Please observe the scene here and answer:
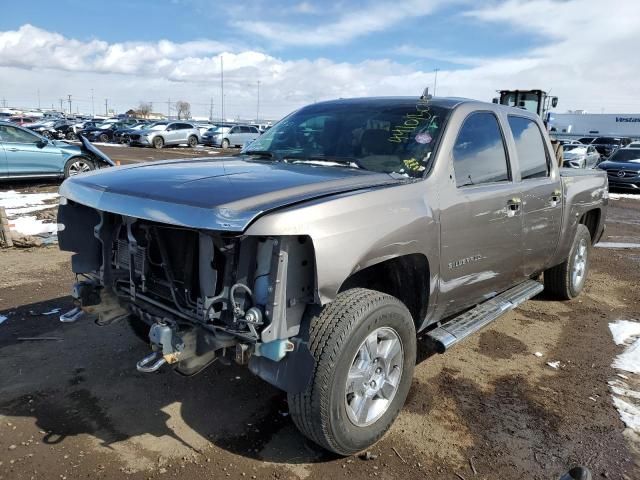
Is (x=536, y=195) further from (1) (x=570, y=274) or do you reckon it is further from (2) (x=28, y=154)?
(2) (x=28, y=154)

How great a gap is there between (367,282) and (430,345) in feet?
1.94

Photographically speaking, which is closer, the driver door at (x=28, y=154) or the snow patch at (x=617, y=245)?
the snow patch at (x=617, y=245)

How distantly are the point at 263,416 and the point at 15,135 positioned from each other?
38.5 ft

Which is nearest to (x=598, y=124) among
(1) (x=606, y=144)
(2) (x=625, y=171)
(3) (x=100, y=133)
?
(1) (x=606, y=144)

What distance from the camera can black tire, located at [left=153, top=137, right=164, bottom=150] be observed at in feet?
98.3

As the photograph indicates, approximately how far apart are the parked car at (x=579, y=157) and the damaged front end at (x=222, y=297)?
20.7 meters

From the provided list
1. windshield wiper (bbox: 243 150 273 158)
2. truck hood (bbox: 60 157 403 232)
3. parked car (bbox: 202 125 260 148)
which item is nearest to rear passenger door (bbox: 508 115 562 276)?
truck hood (bbox: 60 157 403 232)

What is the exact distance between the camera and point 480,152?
3.84 meters

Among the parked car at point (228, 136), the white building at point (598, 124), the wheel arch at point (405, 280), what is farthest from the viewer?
the white building at point (598, 124)

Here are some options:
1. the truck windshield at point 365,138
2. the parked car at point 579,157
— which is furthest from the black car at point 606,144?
the truck windshield at point 365,138

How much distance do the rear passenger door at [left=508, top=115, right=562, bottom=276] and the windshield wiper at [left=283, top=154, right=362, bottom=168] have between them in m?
1.49

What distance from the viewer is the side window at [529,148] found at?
436cm

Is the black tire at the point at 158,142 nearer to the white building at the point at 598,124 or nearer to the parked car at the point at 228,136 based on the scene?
the parked car at the point at 228,136

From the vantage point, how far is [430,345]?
11.2 ft
